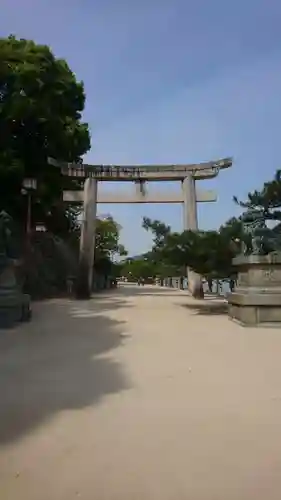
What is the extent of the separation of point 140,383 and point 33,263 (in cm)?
1461

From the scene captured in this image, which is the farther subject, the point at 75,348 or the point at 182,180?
the point at 182,180

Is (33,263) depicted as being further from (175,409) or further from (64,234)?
(175,409)

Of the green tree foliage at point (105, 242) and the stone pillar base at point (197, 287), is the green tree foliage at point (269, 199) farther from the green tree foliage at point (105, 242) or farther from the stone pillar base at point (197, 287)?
the green tree foliage at point (105, 242)

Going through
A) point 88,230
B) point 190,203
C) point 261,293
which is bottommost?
point 261,293

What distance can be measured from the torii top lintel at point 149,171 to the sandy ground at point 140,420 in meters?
12.9

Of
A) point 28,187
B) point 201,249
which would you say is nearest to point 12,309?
point 201,249

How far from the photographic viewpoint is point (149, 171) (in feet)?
65.8

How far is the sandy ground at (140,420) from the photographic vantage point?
105 inches

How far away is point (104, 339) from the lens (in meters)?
7.73

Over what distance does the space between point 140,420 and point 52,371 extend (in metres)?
1.95

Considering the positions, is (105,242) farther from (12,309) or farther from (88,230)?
(12,309)

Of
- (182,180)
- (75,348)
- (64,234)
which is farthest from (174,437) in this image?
(64,234)

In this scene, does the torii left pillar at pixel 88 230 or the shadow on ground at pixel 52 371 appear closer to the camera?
the shadow on ground at pixel 52 371

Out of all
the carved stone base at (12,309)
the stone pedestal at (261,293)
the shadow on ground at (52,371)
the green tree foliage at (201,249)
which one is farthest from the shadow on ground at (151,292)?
the shadow on ground at (52,371)
